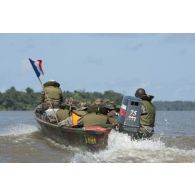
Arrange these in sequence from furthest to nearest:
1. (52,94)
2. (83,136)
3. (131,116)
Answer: (52,94), (131,116), (83,136)

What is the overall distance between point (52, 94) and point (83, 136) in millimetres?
6709

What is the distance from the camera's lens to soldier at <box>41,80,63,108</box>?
74.0ft

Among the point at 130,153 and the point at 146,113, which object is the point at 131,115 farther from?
the point at 130,153

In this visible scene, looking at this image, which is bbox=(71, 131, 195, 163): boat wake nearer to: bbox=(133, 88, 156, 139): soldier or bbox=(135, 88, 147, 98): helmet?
bbox=(133, 88, 156, 139): soldier

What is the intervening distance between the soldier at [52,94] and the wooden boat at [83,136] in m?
3.29

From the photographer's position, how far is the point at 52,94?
22.6 metres

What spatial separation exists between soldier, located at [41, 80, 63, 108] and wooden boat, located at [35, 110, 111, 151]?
10.8 ft

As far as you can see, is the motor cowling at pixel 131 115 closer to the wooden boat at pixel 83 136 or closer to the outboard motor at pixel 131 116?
the outboard motor at pixel 131 116

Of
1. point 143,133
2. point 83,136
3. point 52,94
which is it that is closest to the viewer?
point 83,136

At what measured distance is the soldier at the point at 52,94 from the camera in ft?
74.0

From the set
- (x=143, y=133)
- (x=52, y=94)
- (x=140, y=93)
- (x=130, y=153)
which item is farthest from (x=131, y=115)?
(x=52, y=94)

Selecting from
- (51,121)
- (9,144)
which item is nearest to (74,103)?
(51,121)

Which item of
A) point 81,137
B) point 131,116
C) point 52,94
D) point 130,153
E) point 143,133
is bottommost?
point 130,153

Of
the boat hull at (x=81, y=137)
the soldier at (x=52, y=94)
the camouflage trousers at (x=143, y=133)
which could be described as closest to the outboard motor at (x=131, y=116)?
the camouflage trousers at (x=143, y=133)
